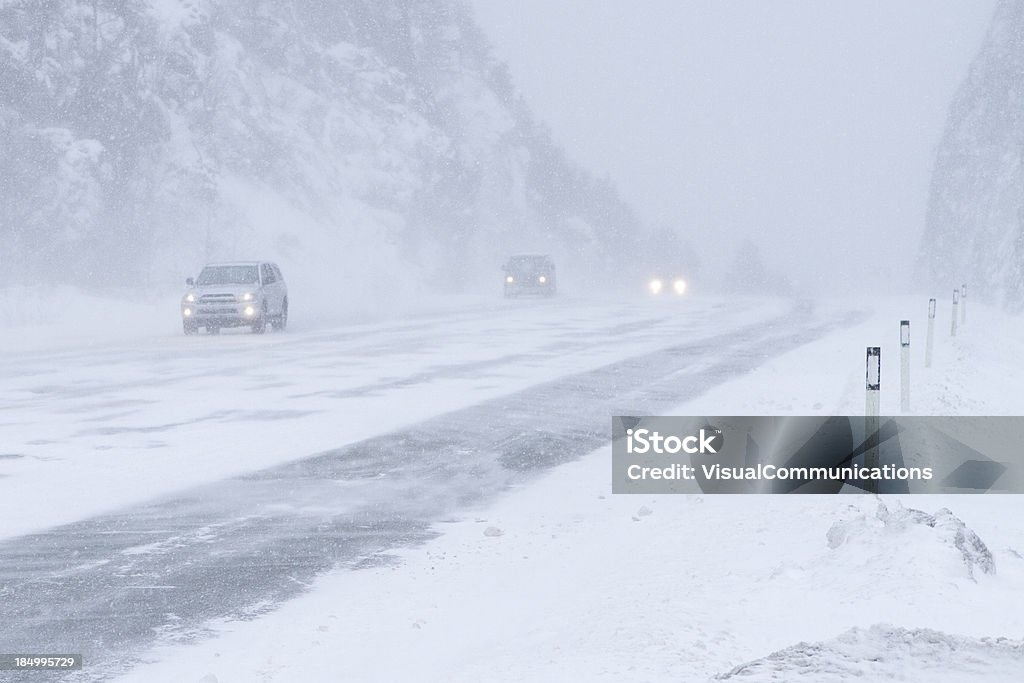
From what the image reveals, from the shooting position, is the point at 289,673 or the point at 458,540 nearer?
the point at 289,673

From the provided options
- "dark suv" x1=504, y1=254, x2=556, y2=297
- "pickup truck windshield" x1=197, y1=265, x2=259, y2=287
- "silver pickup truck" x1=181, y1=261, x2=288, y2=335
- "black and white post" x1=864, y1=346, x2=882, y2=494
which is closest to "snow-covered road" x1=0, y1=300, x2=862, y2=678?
"black and white post" x1=864, y1=346, x2=882, y2=494

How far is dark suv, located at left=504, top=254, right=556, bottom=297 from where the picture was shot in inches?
2274

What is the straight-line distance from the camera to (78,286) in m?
46.3

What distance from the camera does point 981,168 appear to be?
95438 millimetres

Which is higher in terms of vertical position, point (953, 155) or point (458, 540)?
point (953, 155)

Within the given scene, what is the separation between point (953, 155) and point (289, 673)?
104487 millimetres

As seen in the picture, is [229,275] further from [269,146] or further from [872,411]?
[269,146]

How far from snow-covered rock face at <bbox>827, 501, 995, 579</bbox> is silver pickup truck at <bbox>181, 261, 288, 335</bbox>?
77.3 ft

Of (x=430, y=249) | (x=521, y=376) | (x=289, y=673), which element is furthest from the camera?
(x=430, y=249)

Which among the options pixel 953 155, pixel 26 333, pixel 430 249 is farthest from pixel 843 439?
pixel 953 155

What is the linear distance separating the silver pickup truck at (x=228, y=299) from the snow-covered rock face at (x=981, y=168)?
4873 centimetres

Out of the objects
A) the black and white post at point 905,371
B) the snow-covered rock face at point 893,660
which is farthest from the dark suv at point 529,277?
the snow-covered rock face at point 893,660

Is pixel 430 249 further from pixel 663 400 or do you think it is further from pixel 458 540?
pixel 458 540

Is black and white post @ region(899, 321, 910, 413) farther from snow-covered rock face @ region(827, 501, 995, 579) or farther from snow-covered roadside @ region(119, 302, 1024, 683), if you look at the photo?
snow-covered rock face @ region(827, 501, 995, 579)
